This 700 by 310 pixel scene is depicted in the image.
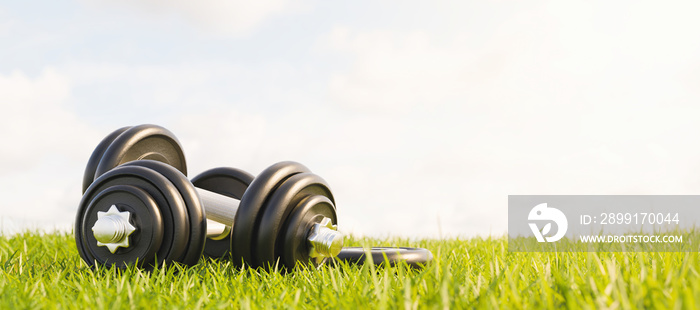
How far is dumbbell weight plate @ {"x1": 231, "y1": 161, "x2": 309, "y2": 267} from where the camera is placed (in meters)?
3.12

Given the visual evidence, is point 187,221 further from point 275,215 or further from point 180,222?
point 275,215

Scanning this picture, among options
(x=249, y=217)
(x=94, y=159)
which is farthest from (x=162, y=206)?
(x=94, y=159)

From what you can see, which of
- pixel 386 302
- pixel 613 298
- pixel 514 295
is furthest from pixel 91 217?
pixel 613 298

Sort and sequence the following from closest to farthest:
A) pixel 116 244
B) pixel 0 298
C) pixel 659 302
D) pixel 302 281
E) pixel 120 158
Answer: pixel 659 302 → pixel 0 298 → pixel 302 281 → pixel 116 244 → pixel 120 158

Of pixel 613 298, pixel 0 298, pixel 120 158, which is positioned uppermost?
pixel 120 158

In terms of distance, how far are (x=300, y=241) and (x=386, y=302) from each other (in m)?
1.29

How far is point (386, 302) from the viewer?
2.00 metres

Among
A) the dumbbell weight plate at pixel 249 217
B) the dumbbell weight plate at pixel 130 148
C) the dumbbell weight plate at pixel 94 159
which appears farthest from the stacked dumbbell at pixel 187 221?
the dumbbell weight plate at pixel 94 159

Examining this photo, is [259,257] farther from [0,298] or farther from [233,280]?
[0,298]

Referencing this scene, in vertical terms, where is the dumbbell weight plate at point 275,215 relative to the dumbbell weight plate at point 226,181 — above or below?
below

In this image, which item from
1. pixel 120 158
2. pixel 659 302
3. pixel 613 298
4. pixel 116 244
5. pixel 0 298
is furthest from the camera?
pixel 120 158

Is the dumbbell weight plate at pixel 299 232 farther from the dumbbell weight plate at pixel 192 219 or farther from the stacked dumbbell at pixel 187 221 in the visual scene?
the dumbbell weight plate at pixel 192 219

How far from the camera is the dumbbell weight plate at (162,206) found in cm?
308

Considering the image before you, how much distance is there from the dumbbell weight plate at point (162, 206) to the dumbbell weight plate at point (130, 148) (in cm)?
41
